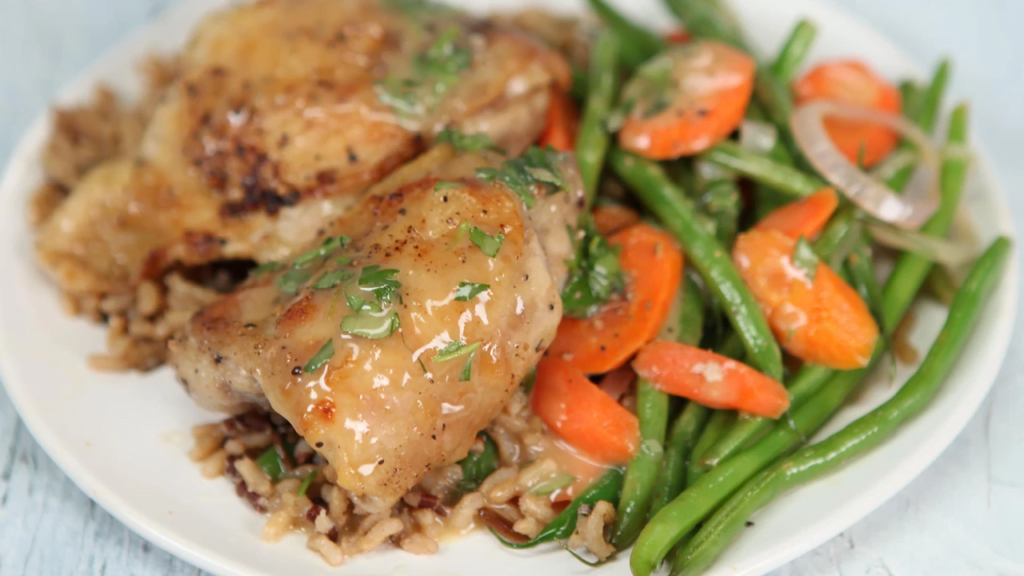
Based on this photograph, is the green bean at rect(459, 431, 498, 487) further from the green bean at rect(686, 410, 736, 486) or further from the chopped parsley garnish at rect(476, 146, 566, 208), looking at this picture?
the chopped parsley garnish at rect(476, 146, 566, 208)

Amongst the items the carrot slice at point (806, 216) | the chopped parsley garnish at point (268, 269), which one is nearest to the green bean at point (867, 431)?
the carrot slice at point (806, 216)

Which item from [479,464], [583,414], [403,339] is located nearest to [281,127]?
[403,339]

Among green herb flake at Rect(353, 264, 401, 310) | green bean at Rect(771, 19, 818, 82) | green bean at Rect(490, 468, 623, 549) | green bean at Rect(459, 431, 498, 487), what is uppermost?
green bean at Rect(771, 19, 818, 82)

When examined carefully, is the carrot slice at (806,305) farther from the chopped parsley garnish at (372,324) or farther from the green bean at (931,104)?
the chopped parsley garnish at (372,324)

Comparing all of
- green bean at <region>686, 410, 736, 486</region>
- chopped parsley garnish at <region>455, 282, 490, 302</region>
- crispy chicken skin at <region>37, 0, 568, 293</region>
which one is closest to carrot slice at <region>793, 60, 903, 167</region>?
crispy chicken skin at <region>37, 0, 568, 293</region>

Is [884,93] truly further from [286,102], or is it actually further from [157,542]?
[157,542]

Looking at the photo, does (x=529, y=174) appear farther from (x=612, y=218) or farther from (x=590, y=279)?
(x=612, y=218)
